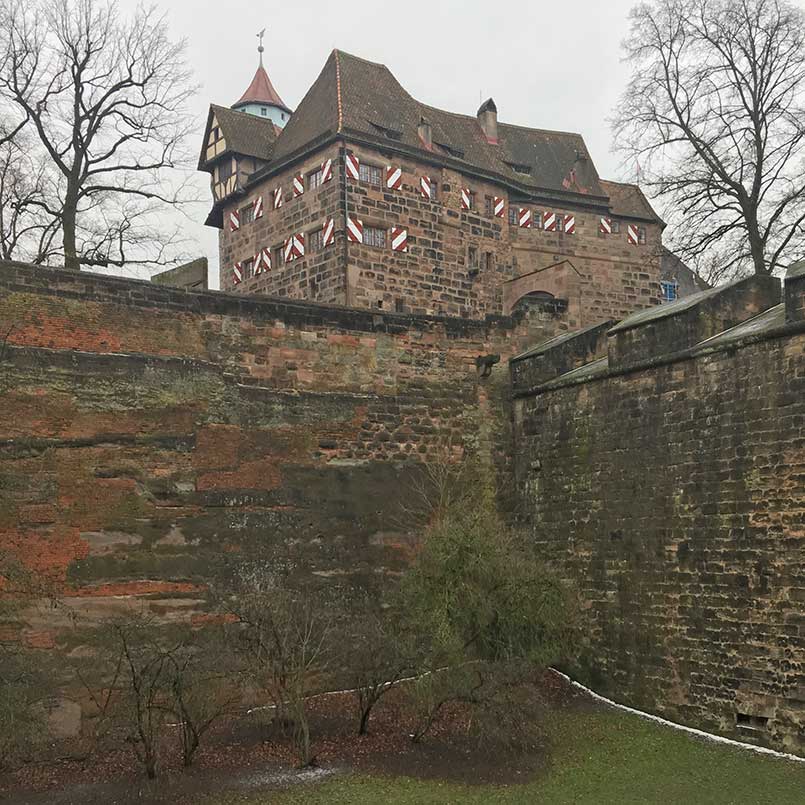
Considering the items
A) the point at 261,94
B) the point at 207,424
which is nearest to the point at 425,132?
the point at 207,424

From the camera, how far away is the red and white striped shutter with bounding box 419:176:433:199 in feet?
81.1

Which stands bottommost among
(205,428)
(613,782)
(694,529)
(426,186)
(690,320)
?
(613,782)

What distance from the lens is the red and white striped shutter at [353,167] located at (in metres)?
23.3

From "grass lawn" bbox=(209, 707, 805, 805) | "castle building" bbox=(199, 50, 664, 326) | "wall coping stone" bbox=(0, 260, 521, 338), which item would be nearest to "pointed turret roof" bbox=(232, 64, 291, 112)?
"castle building" bbox=(199, 50, 664, 326)

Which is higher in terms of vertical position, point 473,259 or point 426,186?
point 426,186

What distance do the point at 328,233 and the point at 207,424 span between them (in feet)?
34.7

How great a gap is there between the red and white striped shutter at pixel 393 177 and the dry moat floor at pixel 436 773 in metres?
15.1

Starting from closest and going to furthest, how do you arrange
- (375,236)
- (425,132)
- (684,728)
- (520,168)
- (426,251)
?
(684,728) → (375,236) → (426,251) → (425,132) → (520,168)

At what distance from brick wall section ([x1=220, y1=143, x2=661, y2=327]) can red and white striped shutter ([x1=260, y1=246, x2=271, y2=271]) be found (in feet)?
0.69

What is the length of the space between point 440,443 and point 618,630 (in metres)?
4.38

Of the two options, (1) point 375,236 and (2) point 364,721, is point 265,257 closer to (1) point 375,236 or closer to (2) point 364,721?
(1) point 375,236

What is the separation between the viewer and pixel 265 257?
1020 inches

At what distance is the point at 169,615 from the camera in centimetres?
1313

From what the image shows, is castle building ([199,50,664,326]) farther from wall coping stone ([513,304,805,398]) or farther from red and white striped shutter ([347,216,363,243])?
wall coping stone ([513,304,805,398])
